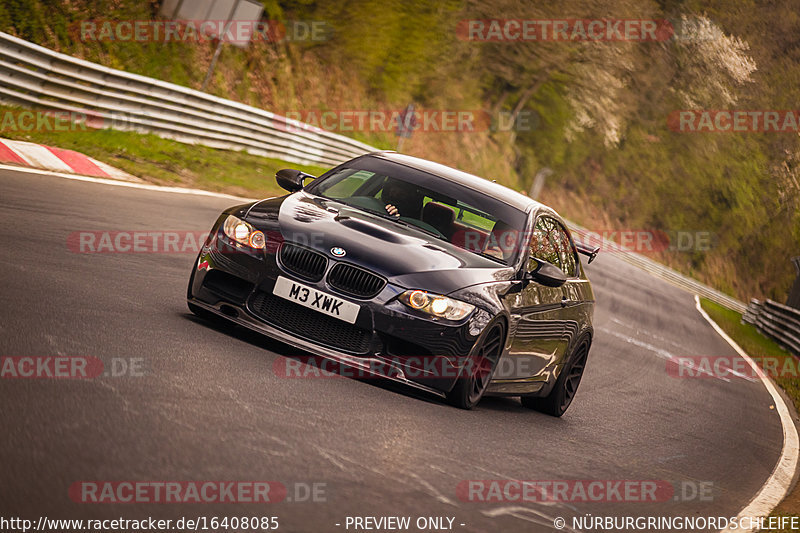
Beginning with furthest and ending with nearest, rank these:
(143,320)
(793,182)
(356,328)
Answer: (793,182) < (143,320) < (356,328)

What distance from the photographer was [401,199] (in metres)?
8.16

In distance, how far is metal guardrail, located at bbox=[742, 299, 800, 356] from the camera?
89.0 ft

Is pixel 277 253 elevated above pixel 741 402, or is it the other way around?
pixel 277 253

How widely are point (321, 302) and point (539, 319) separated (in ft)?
6.53

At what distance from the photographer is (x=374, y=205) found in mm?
8086

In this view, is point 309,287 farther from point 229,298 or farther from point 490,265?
point 490,265

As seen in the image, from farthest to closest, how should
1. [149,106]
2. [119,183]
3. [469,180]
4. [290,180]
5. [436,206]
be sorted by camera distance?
[149,106]
[119,183]
[469,180]
[290,180]
[436,206]

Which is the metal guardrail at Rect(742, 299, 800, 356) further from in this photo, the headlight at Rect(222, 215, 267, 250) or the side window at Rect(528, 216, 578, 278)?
the headlight at Rect(222, 215, 267, 250)

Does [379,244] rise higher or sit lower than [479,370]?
higher

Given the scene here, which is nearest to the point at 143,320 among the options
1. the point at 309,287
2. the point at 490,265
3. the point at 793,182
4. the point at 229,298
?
the point at 229,298

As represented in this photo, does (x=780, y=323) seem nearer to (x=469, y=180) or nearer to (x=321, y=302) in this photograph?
(x=469, y=180)

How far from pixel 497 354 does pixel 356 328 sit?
44.8 inches

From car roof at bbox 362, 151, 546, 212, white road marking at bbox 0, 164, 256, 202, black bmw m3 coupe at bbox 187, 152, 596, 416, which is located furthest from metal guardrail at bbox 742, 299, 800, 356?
black bmw m3 coupe at bbox 187, 152, 596, 416

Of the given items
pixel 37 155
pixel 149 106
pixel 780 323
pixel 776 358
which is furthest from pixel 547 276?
pixel 780 323
